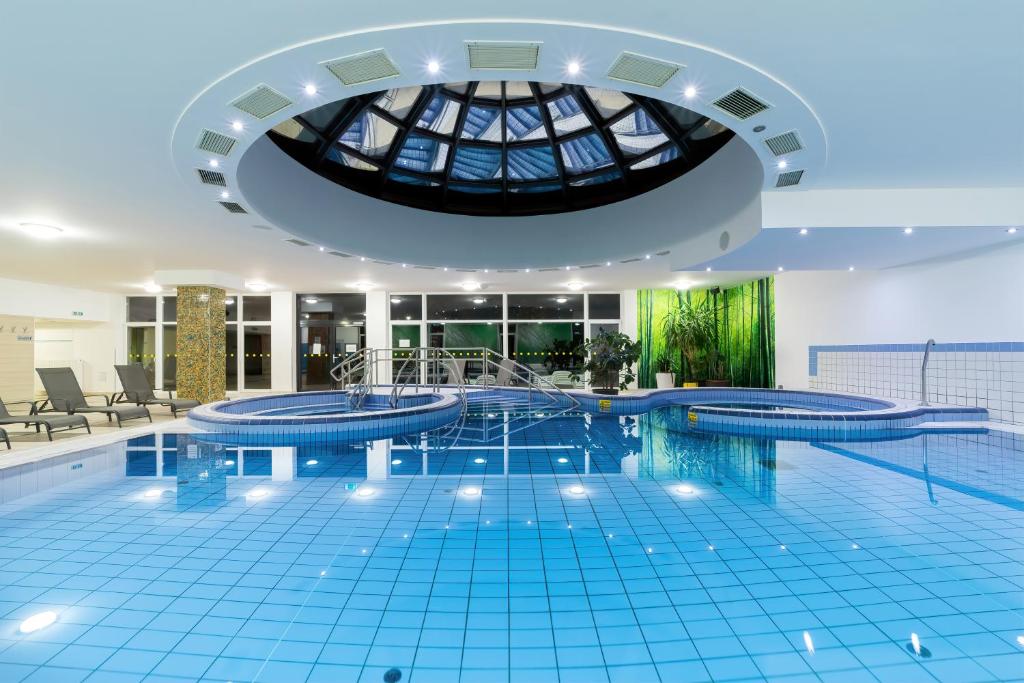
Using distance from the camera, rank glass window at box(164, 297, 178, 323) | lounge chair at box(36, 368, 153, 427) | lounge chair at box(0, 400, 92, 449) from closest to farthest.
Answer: lounge chair at box(0, 400, 92, 449)
lounge chair at box(36, 368, 153, 427)
glass window at box(164, 297, 178, 323)

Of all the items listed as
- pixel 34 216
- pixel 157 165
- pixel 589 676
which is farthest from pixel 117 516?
pixel 34 216

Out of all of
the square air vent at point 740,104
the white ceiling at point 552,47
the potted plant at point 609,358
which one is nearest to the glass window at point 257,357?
the white ceiling at point 552,47

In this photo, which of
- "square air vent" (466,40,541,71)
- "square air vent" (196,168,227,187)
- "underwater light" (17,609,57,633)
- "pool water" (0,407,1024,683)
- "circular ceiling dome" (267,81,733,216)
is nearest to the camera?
"pool water" (0,407,1024,683)

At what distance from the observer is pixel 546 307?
14406 millimetres

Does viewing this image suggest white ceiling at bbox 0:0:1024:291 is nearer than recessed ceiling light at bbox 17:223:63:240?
Yes

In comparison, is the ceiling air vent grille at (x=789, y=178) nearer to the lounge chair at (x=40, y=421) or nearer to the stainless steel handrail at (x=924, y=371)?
the stainless steel handrail at (x=924, y=371)

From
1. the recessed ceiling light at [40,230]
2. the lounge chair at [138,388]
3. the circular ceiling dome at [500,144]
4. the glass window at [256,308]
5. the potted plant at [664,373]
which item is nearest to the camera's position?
the recessed ceiling light at [40,230]

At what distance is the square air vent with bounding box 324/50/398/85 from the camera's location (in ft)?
10.4

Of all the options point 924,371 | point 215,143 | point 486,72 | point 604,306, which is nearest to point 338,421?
point 215,143

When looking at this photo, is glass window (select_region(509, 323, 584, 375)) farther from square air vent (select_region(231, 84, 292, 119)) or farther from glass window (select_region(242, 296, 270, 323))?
square air vent (select_region(231, 84, 292, 119))

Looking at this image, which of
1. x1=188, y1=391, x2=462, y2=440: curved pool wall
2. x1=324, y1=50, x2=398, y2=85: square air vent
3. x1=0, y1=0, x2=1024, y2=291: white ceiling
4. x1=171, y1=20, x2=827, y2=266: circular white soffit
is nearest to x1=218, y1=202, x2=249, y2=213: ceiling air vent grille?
x1=0, y1=0, x2=1024, y2=291: white ceiling

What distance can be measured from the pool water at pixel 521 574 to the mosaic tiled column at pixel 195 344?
19.8 feet

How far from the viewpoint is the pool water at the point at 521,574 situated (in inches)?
78.5

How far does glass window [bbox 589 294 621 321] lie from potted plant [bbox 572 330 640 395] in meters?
3.26
